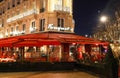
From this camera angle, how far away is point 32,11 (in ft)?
121

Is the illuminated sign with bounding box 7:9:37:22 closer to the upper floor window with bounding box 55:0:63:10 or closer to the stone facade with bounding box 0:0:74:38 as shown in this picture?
the stone facade with bounding box 0:0:74:38

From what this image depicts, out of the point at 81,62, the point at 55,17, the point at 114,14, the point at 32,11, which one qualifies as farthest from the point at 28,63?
the point at 114,14

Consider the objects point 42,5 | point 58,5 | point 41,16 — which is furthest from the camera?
point 42,5

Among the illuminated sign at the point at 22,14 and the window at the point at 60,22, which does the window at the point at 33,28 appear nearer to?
the illuminated sign at the point at 22,14

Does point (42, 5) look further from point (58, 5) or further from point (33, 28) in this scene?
point (33, 28)

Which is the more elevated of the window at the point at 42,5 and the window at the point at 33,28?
the window at the point at 42,5

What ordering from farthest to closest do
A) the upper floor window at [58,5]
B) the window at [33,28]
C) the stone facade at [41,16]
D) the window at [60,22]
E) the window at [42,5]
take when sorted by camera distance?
the window at [33,28]
the window at [42,5]
the window at [60,22]
the upper floor window at [58,5]
the stone facade at [41,16]

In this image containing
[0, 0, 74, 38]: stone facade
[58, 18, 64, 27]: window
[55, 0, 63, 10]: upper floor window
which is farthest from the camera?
[58, 18, 64, 27]: window

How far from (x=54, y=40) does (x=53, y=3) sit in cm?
1552

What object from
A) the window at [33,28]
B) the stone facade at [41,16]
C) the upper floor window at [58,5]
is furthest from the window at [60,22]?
the window at [33,28]

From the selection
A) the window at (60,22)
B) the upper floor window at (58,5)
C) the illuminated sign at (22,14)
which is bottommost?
the window at (60,22)

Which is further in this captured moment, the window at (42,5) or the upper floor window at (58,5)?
the window at (42,5)

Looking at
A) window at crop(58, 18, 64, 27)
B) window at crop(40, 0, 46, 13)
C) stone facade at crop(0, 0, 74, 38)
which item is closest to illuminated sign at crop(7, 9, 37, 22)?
stone facade at crop(0, 0, 74, 38)

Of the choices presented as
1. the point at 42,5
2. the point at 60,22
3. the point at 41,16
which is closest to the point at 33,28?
the point at 41,16
